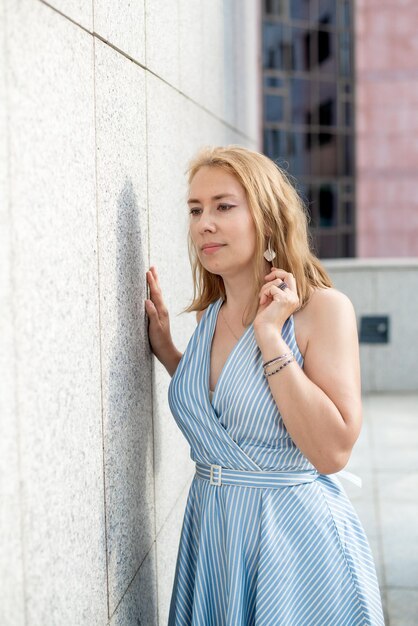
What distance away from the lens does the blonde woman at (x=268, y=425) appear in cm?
238

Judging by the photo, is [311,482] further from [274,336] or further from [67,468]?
[67,468]

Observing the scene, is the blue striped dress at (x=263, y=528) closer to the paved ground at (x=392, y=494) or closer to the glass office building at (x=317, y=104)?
the paved ground at (x=392, y=494)

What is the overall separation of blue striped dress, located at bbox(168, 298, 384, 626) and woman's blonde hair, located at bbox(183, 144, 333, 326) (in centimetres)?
20

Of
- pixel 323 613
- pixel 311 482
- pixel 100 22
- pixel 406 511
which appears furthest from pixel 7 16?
pixel 406 511

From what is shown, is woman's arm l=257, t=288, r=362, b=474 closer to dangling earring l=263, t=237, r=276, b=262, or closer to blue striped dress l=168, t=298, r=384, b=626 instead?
blue striped dress l=168, t=298, r=384, b=626

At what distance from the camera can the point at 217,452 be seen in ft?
8.32

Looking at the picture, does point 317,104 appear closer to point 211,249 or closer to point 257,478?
point 211,249

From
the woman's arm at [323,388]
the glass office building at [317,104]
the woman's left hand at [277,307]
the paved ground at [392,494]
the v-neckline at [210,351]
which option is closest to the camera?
the woman's arm at [323,388]

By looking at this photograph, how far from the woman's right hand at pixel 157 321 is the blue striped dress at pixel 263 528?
16.3 inches

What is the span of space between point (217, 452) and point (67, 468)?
26.1 inches

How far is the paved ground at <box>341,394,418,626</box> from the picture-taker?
4.44 m

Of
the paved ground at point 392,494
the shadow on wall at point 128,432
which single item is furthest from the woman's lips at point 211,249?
the paved ground at point 392,494

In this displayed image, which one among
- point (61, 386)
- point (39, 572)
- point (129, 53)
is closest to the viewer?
point (39, 572)

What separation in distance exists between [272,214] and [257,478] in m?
0.80
